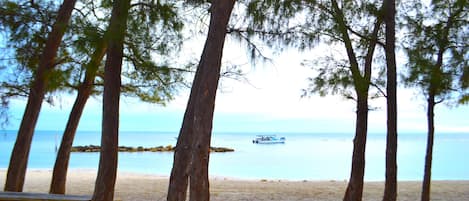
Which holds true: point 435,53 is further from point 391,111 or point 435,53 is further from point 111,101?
point 111,101

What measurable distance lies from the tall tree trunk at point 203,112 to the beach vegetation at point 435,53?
3449 mm

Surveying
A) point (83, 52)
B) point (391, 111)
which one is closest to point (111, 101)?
point (83, 52)

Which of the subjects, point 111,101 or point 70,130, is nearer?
point 111,101

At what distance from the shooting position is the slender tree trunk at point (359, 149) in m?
5.76

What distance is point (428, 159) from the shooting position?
20.6ft

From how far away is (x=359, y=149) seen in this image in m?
5.79

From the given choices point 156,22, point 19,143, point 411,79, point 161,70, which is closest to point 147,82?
point 161,70

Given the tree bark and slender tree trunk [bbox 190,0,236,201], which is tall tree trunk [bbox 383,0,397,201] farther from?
slender tree trunk [bbox 190,0,236,201]

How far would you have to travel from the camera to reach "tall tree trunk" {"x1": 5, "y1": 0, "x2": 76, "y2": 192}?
242 inches

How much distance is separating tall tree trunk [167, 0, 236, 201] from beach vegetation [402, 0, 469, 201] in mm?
3449

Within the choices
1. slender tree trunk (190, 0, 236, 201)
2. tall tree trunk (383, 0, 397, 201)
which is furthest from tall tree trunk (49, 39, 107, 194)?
tall tree trunk (383, 0, 397, 201)

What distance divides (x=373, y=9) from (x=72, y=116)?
4.18 meters

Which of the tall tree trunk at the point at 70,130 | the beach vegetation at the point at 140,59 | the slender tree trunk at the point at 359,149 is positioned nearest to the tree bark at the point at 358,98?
the slender tree trunk at the point at 359,149

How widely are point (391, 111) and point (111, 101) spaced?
314 centimetres
